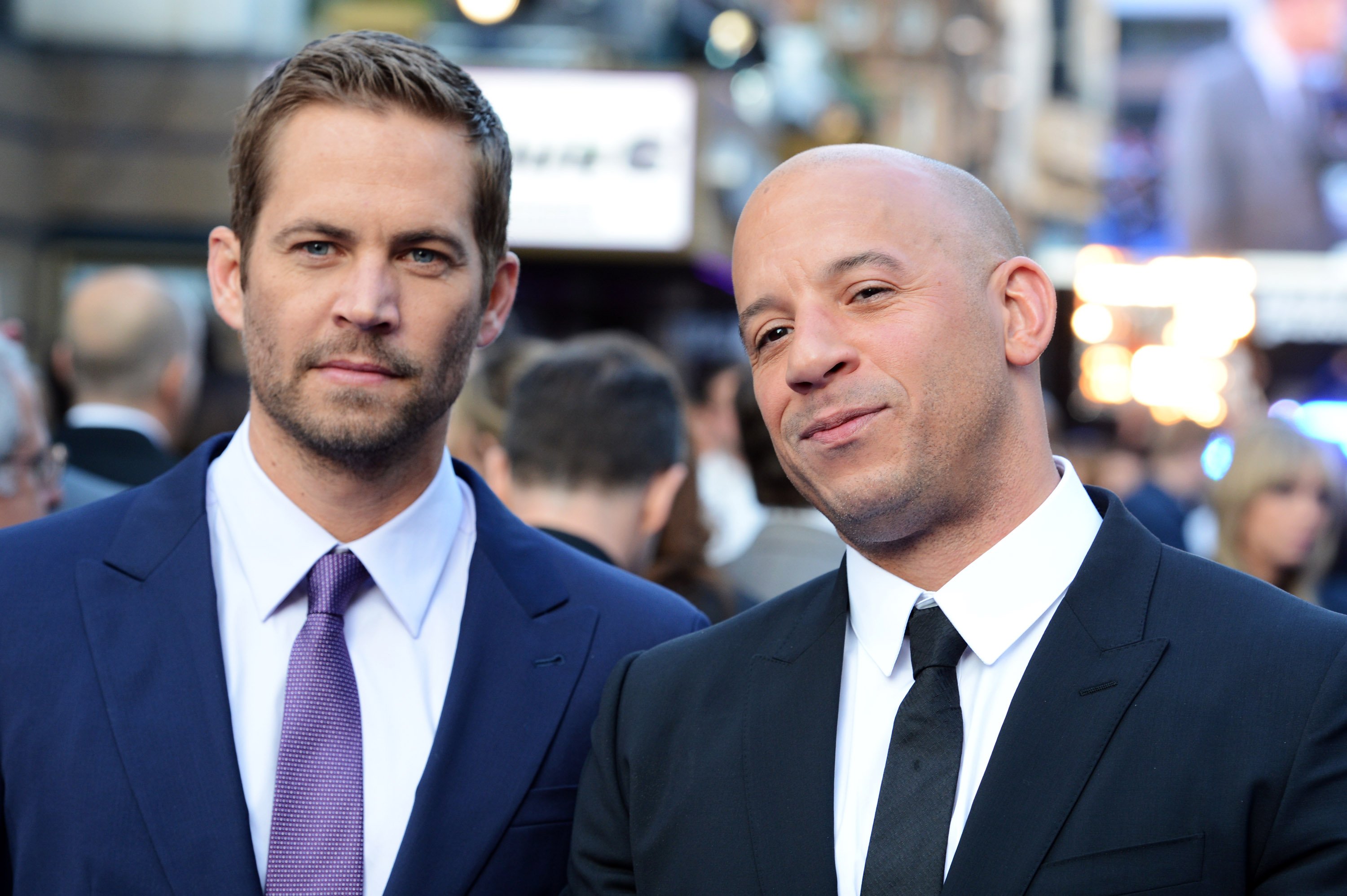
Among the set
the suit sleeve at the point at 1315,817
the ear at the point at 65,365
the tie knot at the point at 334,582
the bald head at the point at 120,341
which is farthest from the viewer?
the ear at the point at 65,365

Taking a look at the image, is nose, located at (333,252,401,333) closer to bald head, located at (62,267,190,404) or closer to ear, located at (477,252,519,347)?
ear, located at (477,252,519,347)

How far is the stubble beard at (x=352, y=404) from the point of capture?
2.17 meters

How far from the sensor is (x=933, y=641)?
74.8 inches

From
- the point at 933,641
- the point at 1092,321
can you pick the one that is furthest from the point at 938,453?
the point at 1092,321

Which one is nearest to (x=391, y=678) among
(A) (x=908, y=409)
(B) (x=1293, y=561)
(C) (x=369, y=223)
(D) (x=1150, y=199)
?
(C) (x=369, y=223)

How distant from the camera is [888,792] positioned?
1.82 m

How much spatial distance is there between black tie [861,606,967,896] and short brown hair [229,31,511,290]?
1.04 m

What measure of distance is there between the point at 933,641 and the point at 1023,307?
531 millimetres

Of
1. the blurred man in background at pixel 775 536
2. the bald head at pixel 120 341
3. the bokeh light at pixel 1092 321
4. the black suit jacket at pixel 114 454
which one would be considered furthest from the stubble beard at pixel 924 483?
the bokeh light at pixel 1092 321

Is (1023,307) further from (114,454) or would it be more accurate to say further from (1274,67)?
(1274,67)

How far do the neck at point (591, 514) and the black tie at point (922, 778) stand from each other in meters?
1.65

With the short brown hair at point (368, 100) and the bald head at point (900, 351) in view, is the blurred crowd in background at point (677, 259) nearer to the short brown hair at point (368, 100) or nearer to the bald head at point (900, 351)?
the short brown hair at point (368, 100)

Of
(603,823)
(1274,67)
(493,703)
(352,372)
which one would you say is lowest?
(603,823)

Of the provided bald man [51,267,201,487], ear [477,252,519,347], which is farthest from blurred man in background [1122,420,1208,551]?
ear [477,252,519,347]
